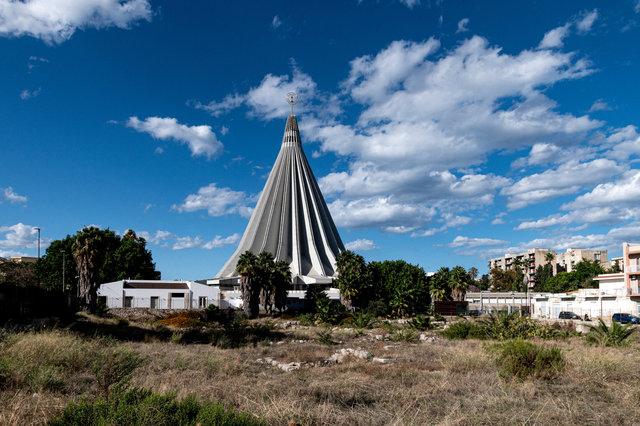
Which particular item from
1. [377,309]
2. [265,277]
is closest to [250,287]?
[265,277]

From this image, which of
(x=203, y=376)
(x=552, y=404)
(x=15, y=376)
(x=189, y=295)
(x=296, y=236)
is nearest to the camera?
(x=552, y=404)

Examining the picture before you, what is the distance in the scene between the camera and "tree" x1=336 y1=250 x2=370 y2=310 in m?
47.9

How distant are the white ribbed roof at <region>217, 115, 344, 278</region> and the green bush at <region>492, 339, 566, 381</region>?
220ft

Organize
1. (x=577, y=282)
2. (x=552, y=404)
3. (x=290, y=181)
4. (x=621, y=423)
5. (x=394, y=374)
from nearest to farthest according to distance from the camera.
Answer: (x=621, y=423) → (x=552, y=404) → (x=394, y=374) → (x=577, y=282) → (x=290, y=181)

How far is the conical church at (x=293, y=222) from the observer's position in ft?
275

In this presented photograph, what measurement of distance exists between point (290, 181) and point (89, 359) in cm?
8468

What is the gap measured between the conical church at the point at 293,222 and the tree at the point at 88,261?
40042 mm

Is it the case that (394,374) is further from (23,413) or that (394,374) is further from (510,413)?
(23,413)

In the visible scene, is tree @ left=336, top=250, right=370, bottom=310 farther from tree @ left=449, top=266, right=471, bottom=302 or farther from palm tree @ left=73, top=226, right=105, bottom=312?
palm tree @ left=73, top=226, right=105, bottom=312

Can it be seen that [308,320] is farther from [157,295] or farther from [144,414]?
[144,414]

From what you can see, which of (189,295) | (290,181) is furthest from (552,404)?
(290,181)

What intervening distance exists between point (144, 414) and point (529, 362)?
9.48m

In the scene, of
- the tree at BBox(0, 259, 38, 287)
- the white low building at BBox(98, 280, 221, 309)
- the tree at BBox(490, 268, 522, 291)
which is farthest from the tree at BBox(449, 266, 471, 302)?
the tree at BBox(0, 259, 38, 287)

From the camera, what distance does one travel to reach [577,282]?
247 feet
